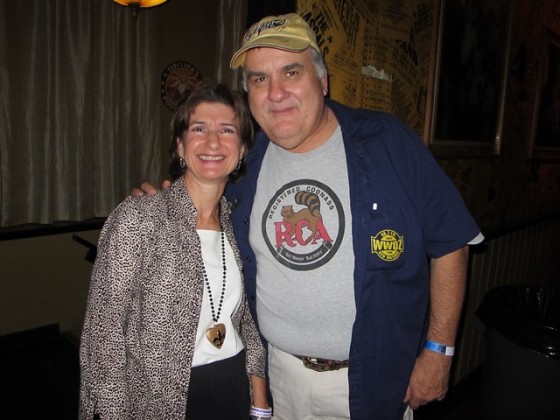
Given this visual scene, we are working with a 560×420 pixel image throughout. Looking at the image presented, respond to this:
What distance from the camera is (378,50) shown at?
235cm

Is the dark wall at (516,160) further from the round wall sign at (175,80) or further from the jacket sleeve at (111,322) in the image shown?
the round wall sign at (175,80)

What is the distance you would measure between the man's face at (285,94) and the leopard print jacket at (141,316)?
0.48 metres

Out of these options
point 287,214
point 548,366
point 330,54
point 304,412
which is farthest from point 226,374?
point 548,366

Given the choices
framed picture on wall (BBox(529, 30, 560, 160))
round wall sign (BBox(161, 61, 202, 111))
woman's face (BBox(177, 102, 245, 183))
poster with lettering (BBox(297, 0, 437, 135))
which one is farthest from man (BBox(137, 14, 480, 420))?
framed picture on wall (BBox(529, 30, 560, 160))

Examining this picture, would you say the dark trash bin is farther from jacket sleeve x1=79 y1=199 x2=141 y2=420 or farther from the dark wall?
jacket sleeve x1=79 y1=199 x2=141 y2=420

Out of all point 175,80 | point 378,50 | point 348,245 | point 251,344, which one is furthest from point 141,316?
point 175,80

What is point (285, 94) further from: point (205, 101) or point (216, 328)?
point (216, 328)

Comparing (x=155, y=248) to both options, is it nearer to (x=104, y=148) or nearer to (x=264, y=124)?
(x=264, y=124)

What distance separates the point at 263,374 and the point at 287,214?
694 mm

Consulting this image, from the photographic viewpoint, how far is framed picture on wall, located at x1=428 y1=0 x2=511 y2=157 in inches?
111

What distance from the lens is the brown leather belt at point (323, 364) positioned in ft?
4.68

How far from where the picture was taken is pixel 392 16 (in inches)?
95.3

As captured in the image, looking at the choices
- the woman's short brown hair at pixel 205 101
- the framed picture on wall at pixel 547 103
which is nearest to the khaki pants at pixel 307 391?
the woman's short brown hair at pixel 205 101

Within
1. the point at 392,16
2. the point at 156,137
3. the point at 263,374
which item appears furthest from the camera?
the point at 156,137
